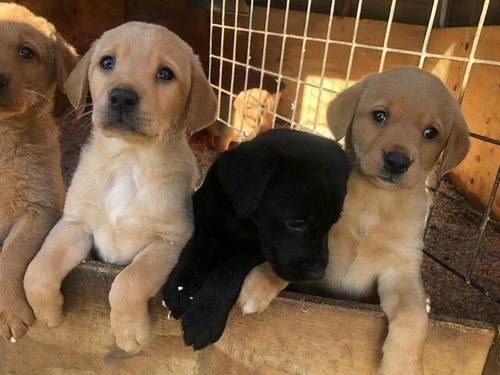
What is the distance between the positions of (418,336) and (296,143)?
2.96 ft

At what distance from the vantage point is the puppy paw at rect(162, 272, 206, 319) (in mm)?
1968

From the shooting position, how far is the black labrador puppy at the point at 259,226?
6.27 ft

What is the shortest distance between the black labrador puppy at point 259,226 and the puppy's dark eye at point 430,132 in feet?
1.55

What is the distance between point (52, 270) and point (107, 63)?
91 centimetres

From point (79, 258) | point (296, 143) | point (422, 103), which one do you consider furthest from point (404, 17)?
point (79, 258)

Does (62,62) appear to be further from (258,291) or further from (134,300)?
(258,291)

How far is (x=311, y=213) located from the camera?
1.92 metres

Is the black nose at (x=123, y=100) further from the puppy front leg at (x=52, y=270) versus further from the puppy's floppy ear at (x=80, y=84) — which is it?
the puppy front leg at (x=52, y=270)

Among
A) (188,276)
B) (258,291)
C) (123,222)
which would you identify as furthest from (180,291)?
(123,222)

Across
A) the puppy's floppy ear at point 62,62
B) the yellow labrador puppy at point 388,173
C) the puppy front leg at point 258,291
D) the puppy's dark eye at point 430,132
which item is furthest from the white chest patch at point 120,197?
the puppy's dark eye at point 430,132

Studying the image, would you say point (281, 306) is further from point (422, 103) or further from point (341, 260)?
point (422, 103)

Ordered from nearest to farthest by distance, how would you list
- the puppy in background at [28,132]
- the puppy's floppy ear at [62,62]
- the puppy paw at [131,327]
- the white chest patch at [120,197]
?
1. the puppy paw at [131,327]
2. the white chest patch at [120,197]
3. the puppy in background at [28,132]
4. the puppy's floppy ear at [62,62]

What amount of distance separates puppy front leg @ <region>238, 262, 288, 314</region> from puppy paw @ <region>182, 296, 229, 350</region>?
0.31 feet

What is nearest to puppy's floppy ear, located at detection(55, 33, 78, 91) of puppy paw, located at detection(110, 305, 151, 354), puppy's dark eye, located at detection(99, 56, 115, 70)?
puppy's dark eye, located at detection(99, 56, 115, 70)
